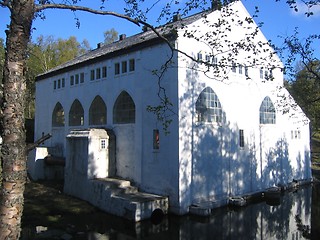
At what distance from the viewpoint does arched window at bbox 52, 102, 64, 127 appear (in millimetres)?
27875

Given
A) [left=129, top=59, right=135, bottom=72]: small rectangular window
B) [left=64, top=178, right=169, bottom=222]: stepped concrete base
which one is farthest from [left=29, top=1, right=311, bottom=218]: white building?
[left=64, top=178, right=169, bottom=222]: stepped concrete base

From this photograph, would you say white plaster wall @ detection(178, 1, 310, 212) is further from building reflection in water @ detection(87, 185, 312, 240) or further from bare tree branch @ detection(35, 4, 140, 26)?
bare tree branch @ detection(35, 4, 140, 26)

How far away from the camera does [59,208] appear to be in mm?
17219

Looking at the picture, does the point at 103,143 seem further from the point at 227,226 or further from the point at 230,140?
the point at 227,226

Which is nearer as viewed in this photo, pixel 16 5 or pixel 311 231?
pixel 16 5

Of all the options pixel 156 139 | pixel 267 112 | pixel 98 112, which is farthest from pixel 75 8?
pixel 267 112

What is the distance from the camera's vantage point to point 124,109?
2038 cm

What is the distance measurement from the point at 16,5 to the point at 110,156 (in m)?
16.8

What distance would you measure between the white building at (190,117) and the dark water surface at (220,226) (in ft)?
4.51

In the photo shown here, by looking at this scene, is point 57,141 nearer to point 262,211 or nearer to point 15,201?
point 262,211

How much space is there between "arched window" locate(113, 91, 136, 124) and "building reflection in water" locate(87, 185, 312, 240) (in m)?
6.60

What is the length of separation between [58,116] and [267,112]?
56.4 ft

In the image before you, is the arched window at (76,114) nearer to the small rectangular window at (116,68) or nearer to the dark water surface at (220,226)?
the small rectangular window at (116,68)

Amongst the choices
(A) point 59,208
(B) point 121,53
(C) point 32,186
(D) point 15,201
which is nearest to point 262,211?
(A) point 59,208
